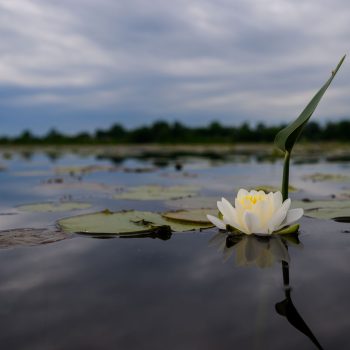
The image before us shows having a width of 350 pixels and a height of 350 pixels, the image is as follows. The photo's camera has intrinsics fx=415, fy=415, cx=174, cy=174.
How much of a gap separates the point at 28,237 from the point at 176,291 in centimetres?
95

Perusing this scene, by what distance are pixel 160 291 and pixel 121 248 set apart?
1.84 feet

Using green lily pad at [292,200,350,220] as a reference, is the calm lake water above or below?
below

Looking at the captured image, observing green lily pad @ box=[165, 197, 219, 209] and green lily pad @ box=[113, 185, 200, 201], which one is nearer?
green lily pad @ box=[165, 197, 219, 209]

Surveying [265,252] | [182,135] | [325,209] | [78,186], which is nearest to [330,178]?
[325,209]

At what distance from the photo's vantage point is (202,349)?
92 cm

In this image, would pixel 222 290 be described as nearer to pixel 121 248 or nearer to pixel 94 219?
pixel 121 248

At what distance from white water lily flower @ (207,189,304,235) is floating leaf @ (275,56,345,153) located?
0.72 ft

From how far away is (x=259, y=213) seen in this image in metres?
1.72

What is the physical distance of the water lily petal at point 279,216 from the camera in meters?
1.74

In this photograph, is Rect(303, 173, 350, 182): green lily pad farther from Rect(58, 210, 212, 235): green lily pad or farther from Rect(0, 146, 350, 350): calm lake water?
Rect(58, 210, 212, 235): green lily pad

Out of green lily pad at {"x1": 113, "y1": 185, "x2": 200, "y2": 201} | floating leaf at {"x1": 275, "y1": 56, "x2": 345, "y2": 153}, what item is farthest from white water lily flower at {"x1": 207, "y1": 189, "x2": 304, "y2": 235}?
green lily pad at {"x1": 113, "y1": 185, "x2": 200, "y2": 201}

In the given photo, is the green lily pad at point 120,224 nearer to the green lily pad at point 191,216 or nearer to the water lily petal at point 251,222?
the green lily pad at point 191,216

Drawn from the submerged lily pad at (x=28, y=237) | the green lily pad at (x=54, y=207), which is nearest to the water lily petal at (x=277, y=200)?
the submerged lily pad at (x=28, y=237)

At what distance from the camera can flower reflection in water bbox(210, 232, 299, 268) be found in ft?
5.02
